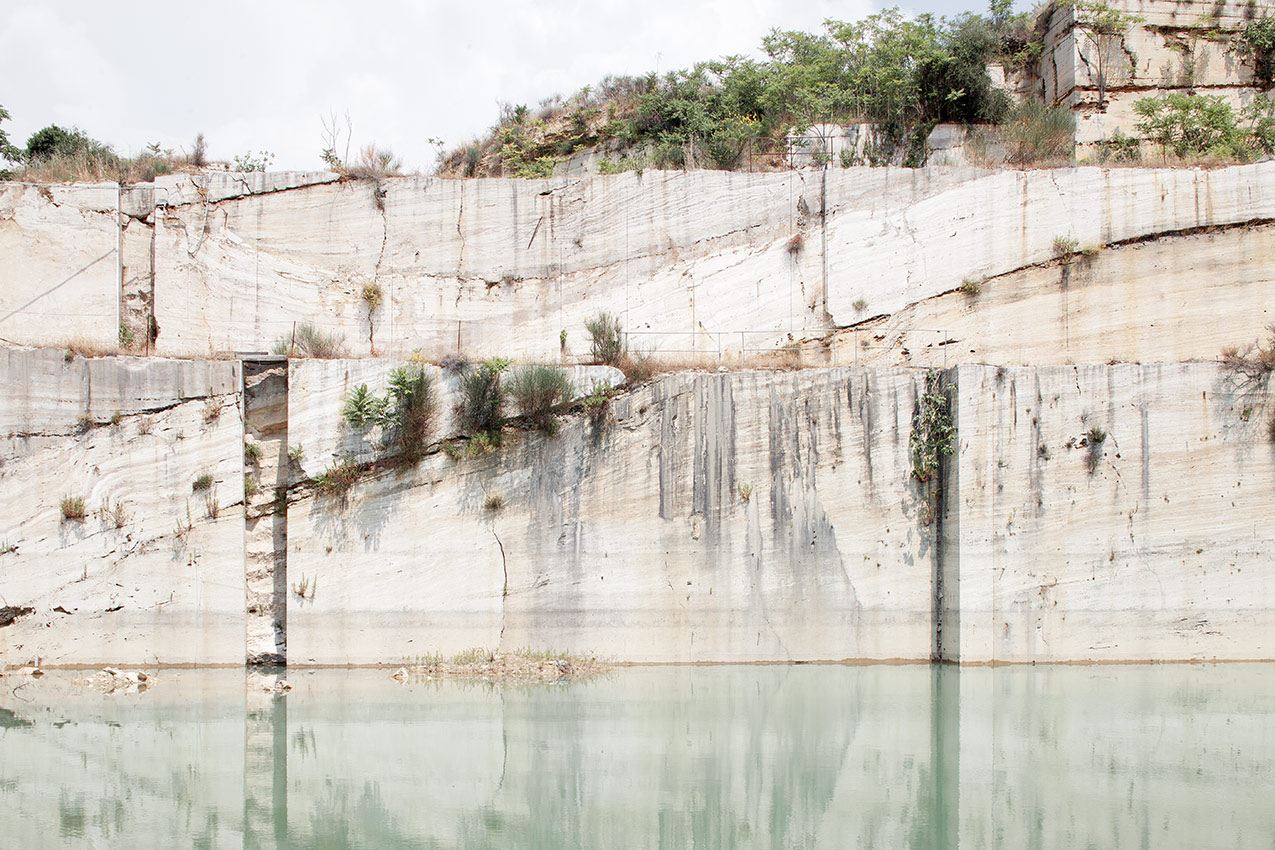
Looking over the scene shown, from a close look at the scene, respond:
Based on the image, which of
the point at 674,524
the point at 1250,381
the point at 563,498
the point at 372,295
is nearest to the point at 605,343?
the point at 563,498

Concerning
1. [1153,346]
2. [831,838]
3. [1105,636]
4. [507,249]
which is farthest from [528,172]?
[831,838]

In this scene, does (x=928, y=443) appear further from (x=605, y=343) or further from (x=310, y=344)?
(x=310, y=344)

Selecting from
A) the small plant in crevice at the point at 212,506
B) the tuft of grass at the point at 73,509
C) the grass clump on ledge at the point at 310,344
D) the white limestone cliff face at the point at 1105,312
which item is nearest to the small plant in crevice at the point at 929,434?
the white limestone cliff face at the point at 1105,312

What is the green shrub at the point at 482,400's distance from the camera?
12609 mm

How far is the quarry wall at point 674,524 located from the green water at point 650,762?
0.72 m

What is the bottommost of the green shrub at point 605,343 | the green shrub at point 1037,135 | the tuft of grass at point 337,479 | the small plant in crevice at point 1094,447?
the tuft of grass at point 337,479

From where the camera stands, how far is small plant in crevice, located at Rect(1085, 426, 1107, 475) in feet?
41.9

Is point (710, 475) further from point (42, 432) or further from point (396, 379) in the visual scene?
point (42, 432)

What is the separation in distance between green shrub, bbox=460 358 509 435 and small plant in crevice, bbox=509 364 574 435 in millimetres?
195

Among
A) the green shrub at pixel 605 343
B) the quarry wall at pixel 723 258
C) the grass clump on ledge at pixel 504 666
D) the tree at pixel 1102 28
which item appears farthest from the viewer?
the tree at pixel 1102 28

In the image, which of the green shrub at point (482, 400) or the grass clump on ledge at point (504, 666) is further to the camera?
the green shrub at point (482, 400)

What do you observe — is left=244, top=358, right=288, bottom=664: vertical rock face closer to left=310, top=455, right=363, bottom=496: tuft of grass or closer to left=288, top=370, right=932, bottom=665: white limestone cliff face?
left=288, top=370, right=932, bottom=665: white limestone cliff face

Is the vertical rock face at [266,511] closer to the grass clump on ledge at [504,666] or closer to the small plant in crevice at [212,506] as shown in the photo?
the small plant in crevice at [212,506]

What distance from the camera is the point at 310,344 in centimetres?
1334
